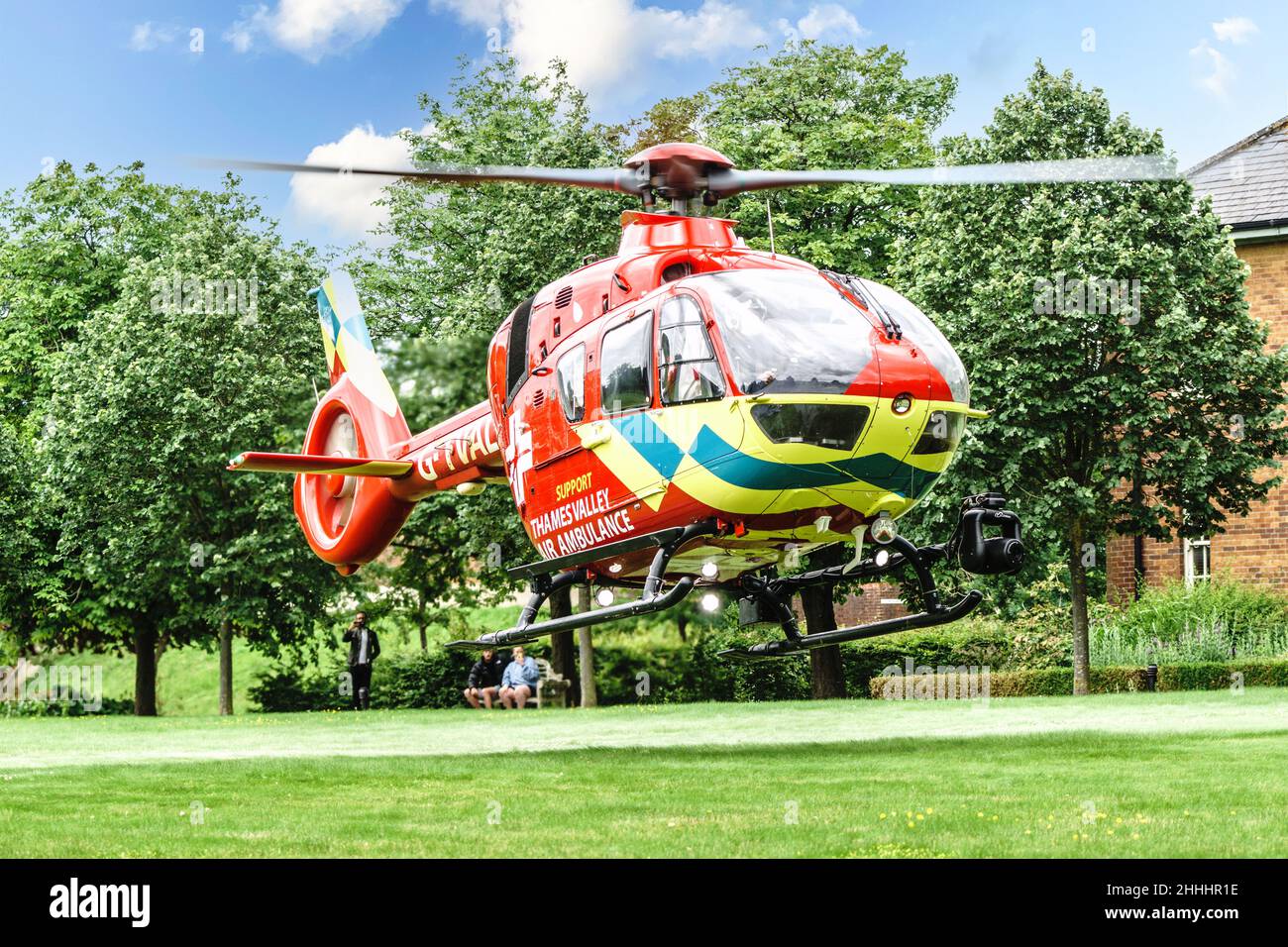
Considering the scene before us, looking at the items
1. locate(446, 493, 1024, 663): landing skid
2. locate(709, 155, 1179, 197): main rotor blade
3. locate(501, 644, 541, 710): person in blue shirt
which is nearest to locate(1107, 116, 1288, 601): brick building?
locate(501, 644, 541, 710): person in blue shirt

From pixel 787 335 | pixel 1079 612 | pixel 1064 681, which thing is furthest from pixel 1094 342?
pixel 787 335

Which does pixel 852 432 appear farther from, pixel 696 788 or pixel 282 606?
pixel 282 606

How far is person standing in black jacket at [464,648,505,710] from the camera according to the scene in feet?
116

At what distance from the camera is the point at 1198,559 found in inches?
1684

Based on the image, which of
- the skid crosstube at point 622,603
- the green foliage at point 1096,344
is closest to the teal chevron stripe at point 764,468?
the skid crosstube at point 622,603

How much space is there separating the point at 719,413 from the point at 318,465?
24.6 feet

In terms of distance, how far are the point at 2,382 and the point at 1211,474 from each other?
36793 millimetres

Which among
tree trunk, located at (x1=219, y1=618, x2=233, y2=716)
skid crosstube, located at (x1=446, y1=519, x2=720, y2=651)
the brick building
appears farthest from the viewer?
the brick building

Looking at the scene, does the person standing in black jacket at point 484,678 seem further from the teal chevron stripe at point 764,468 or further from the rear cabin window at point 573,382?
the teal chevron stripe at point 764,468

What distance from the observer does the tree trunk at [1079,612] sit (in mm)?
30797

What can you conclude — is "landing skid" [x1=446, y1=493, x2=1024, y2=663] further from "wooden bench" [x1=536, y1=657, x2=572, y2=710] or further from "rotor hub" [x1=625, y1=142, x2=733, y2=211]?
"wooden bench" [x1=536, y1=657, x2=572, y2=710]

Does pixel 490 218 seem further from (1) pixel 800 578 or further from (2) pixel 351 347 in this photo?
(1) pixel 800 578

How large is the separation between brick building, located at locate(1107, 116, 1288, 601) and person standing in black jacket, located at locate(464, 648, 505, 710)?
16.3m

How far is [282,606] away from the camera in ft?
130
